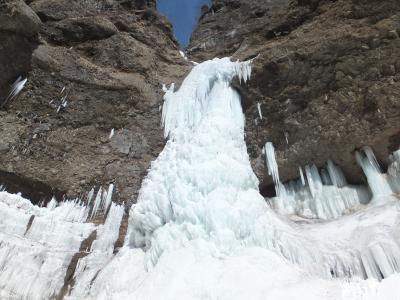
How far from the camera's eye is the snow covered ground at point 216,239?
261 inches

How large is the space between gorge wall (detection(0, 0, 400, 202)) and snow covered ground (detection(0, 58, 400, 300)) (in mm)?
581

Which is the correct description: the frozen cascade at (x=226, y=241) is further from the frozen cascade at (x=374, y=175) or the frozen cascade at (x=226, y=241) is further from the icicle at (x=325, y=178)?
the frozen cascade at (x=374, y=175)

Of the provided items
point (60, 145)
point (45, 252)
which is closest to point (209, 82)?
point (60, 145)

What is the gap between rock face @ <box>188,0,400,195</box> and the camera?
874cm

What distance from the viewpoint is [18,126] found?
989cm

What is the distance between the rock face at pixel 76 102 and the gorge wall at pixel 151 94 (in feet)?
0.08

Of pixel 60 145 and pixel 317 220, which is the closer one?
pixel 317 220

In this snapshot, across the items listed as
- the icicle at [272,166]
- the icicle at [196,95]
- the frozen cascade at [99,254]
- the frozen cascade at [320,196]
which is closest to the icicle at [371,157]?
the frozen cascade at [320,196]

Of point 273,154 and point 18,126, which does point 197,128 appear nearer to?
point 273,154

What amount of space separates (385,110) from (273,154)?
2376mm

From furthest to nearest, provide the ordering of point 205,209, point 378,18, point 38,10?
point 38,10, point 378,18, point 205,209

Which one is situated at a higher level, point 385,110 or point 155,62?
point 155,62

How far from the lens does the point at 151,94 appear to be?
1164cm

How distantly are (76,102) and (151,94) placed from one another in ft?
6.29
